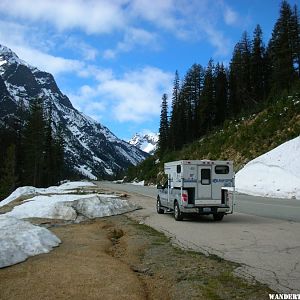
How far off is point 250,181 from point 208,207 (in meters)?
21.0

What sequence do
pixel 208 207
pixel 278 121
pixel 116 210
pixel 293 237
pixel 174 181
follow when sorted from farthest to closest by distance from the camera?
pixel 278 121 → pixel 116 210 → pixel 174 181 → pixel 208 207 → pixel 293 237

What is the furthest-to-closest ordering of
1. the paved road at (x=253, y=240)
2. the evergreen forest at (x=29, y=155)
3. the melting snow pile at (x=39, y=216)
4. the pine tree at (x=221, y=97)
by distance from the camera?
the pine tree at (x=221, y=97)
the evergreen forest at (x=29, y=155)
the melting snow pile at (x=39, y=216)
the paved road at (x=253, y=240)

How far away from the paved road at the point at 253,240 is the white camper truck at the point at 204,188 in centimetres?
49

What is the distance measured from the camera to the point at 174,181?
63.5 ft

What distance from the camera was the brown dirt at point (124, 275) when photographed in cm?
701

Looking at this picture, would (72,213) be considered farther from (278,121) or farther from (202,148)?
(202,148)

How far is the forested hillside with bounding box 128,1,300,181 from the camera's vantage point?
47719 mm

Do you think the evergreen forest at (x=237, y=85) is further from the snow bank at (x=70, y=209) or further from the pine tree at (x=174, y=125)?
the snow bank at (x=70, y=209)

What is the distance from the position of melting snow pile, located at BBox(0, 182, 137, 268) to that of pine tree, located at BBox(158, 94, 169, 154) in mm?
63625

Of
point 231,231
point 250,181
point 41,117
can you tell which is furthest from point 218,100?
point 231,231

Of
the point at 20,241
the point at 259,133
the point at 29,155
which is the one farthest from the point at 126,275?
the point at 29,155

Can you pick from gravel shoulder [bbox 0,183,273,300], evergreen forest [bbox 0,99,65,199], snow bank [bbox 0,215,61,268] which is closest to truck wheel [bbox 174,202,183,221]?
gravel shoulder [bbox 0,183,273,300]

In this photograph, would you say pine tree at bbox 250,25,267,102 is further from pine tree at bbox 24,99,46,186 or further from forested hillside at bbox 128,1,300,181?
pine tree at bbox 24,99,46,186

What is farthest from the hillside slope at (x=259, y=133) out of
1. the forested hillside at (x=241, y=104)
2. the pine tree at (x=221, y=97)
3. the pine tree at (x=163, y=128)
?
the pine tree at (x=163, y=128)
